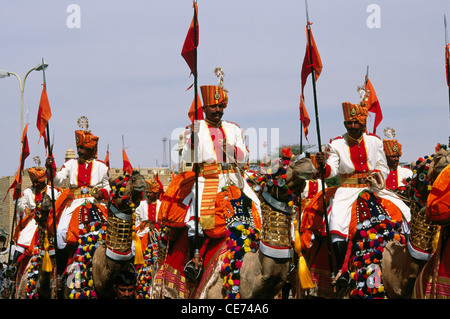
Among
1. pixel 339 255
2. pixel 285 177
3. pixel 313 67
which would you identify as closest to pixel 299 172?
pixel 285 177

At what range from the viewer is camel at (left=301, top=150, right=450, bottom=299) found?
23.8 ft

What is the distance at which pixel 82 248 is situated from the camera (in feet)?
35.9

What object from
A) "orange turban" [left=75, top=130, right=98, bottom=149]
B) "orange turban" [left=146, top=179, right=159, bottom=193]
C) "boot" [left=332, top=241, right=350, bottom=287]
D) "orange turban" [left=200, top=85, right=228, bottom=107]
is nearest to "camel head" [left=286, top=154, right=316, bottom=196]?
"boot" [left=332, top=241, right=350, bottom=287]

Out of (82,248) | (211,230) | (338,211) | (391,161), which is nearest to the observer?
(211,230)

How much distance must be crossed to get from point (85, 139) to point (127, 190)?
3607mm

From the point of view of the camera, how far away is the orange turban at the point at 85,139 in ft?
41.9

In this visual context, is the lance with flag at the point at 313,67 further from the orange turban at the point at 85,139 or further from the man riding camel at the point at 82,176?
the orange turban at the point at 85,139

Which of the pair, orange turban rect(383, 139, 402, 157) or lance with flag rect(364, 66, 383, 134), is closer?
lance with flag rect(364, 66, 383, 134)

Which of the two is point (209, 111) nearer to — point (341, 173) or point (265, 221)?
point (341, 173)

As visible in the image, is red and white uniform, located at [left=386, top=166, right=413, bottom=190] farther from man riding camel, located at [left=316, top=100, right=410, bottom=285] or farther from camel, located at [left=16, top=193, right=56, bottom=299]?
camel, located at [left=16, top=193, right=56, bottom=299]

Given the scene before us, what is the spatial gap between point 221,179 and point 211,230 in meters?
0.84

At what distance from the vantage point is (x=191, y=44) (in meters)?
9.99

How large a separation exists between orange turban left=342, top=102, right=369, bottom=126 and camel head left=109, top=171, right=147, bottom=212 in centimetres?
312

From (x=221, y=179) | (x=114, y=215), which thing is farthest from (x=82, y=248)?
(x=221, y=179)
